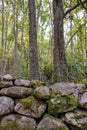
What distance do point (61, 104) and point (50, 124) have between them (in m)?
0.40

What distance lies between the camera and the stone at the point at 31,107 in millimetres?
3699

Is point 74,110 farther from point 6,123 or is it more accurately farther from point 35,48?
point 35,48

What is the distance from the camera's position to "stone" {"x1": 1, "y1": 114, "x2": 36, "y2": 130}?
3662mm

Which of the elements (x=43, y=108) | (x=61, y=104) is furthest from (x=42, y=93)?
(x=61, y=104)

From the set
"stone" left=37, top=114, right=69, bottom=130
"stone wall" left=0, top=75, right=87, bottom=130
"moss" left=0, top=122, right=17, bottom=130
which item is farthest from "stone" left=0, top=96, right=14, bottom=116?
"stone" left=37, top=114, right=69, bottom=130

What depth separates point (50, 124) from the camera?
3.59 meters

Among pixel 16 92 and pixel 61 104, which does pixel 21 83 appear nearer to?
pixel 16 92

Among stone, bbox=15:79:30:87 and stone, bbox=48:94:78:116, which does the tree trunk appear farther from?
stone, bbox=48:94:78:116

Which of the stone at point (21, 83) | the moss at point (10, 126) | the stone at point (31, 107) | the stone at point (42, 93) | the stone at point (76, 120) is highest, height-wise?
the stone at point (21, 83)

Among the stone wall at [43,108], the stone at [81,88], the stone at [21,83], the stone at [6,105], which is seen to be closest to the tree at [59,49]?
the stone at [81,88]

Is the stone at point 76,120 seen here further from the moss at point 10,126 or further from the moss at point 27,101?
the moss at point 10,126

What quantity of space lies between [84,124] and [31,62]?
2.65m

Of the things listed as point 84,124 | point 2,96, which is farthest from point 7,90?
point 84,124

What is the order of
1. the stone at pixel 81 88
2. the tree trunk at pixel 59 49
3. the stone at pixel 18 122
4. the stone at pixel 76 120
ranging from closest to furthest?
the stone at pixel 76 120 → the stone at pixel 18 122 → the stone at pixel 81 88 → the tree trunk at pixel 59 49
